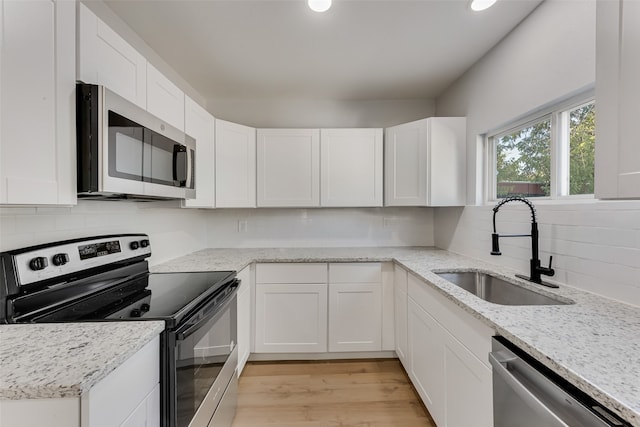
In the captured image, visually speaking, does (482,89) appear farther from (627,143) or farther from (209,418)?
(209,418)

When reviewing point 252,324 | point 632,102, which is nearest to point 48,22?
point 632,102

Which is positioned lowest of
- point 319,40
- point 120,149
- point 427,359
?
point 427,359

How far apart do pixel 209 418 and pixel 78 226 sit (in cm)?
113

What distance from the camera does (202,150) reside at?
2066 mm

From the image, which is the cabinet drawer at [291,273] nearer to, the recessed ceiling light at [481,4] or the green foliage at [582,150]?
the green foliage at [582,150]

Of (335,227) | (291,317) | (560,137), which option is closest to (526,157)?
(560,137)

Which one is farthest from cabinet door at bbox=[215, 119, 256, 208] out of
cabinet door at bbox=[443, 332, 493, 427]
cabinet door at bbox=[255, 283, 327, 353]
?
cabinet door at bbox=[443, 332, 493, 427]

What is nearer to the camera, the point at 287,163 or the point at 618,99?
the point at 618,99

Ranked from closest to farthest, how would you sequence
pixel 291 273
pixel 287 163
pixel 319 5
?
pixel 319 5 → pixel 291 273 → pixel 287 163

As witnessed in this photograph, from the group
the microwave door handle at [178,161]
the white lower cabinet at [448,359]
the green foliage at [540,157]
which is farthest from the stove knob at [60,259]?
the green foliage at [540,157]

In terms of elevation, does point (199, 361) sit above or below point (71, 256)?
below

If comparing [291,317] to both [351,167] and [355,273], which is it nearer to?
[355,273]

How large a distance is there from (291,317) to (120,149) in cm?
172

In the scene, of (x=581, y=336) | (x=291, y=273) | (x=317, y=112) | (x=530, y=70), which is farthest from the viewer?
(x=317, y=112)
